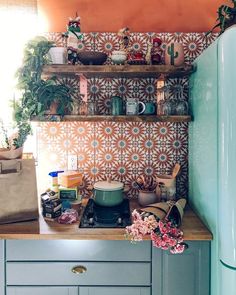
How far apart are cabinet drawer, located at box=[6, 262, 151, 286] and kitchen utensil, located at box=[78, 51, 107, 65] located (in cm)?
118

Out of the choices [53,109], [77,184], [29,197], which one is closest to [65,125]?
[53,109]

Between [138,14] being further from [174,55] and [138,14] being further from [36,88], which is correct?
[36,88]

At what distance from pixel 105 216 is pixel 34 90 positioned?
0.87 meters

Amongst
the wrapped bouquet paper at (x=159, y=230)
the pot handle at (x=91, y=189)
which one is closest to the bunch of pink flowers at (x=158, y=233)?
the wrapped bouquet paper at (x=159, y=230)

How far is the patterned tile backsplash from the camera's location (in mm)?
2207

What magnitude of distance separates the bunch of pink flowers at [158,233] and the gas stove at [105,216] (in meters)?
0.13

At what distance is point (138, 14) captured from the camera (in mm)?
2199

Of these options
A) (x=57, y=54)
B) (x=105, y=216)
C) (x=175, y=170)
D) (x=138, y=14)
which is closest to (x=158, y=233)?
(x=105, y=216)

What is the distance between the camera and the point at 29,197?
174 centimetres

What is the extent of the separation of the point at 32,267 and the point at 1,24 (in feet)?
5.28

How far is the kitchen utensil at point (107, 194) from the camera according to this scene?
1.89 meters

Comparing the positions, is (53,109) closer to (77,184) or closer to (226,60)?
(77,184)

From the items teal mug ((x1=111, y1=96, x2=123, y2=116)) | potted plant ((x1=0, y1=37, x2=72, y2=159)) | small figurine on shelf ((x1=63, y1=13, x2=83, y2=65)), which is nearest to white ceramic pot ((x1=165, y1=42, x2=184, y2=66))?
teal mug ((x1=111, y1=96, x2=123, y2=116))

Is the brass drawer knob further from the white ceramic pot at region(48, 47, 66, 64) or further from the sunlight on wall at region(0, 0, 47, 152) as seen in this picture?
the white ceramic pot at region(48, 47, 66, 64)
